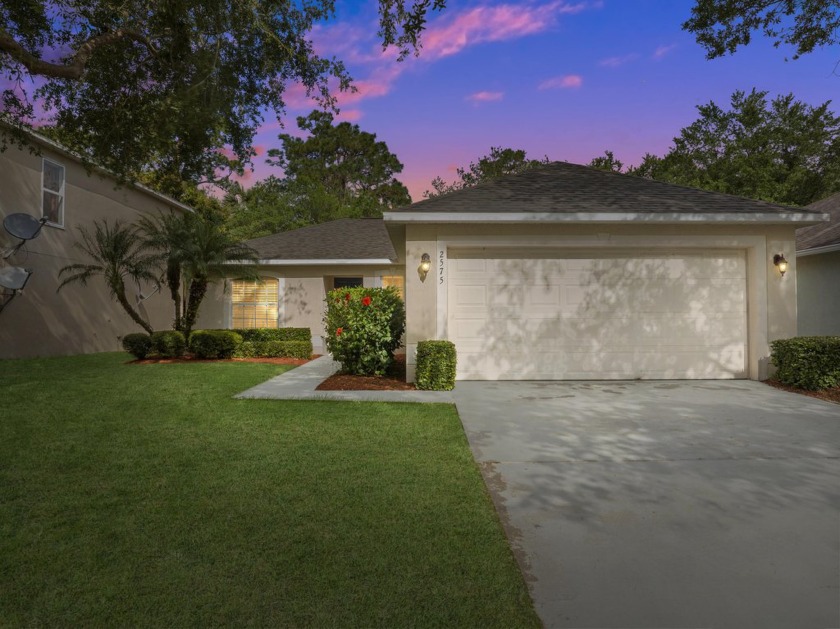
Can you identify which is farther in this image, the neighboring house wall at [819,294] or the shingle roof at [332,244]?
the shingle roof at [332,244]

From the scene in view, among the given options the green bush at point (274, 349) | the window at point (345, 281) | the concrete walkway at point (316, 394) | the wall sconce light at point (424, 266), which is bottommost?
the concrete walkway at point (316, 394)

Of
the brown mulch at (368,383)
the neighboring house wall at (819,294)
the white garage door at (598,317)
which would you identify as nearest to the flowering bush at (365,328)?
the brown mulch at (368,383)

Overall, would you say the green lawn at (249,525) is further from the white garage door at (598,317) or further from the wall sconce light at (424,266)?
the white garage door at (598,317)

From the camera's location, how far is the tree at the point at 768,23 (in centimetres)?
840

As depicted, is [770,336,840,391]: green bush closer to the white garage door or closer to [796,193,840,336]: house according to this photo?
the white garage door

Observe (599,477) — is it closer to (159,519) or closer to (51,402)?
(159,519)

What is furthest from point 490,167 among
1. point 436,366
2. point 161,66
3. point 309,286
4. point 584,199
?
point 436,366

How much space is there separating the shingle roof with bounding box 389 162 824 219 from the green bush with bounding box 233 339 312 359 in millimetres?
6197

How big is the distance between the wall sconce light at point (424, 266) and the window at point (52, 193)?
9632 millimetres

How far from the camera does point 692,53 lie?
949 centimetres

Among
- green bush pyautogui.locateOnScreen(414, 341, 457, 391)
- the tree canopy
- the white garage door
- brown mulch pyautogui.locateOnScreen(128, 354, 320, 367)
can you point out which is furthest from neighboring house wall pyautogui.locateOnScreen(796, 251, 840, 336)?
the tree canopy

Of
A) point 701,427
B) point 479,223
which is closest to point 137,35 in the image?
point 479,223

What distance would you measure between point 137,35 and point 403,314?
6.04m

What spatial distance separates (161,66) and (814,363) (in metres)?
11.3
